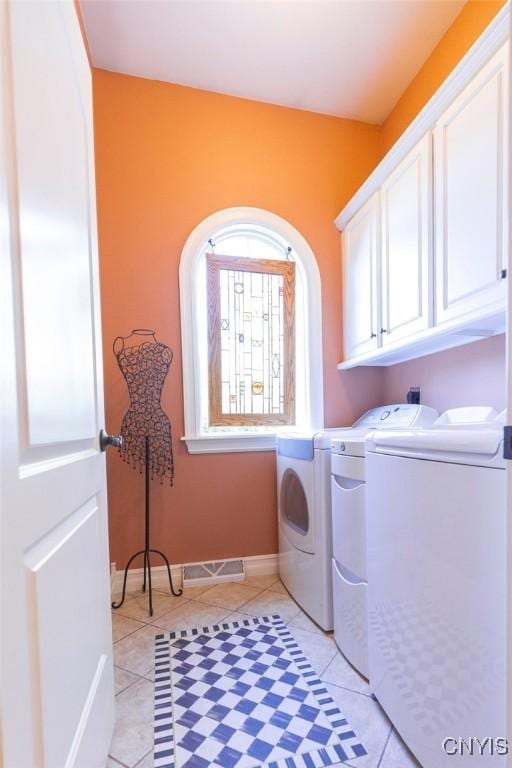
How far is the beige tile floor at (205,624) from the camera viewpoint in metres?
1.05

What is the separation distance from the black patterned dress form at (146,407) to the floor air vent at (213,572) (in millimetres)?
666

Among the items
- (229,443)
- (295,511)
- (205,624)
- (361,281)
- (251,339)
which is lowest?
(205,624)

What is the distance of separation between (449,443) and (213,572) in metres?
1.78

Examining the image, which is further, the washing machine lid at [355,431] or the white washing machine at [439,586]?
the washing machine lid at [355,431]

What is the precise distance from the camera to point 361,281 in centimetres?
214

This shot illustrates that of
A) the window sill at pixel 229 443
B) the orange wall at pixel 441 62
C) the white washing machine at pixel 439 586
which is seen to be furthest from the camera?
the window sill at pixel 229 443

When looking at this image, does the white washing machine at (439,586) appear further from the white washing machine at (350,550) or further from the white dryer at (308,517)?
the white dryer at (308,517)

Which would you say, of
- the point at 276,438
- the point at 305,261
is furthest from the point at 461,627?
the point at 305,261

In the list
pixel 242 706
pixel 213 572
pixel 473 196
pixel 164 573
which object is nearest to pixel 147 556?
pixel 164 573

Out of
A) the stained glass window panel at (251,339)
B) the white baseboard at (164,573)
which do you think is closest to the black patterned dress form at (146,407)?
the stained glass window panel at (251,339)

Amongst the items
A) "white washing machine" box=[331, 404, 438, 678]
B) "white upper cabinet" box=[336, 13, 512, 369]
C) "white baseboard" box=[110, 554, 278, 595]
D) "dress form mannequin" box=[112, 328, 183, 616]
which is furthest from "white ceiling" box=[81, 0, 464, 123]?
"white baseboard" box=[110, 554, 278, 595]

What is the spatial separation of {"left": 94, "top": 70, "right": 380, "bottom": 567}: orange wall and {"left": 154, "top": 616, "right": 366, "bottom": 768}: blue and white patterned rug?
0.67m

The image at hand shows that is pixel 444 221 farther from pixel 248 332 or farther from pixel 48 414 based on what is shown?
pixel 48 414

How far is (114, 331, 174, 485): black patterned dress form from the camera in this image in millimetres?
1890
